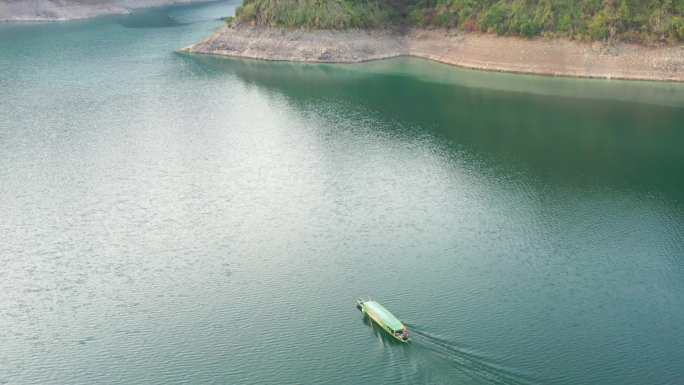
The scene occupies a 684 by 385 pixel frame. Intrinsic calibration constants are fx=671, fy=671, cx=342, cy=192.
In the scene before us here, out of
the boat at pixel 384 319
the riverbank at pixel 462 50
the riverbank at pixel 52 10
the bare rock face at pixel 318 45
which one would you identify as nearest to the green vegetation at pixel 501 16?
the riverbank at pixel 462 50

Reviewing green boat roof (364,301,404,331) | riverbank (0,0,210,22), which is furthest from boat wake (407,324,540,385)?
riverbank (0,0,210,22)

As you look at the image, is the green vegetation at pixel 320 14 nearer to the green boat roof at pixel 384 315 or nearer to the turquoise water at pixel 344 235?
the turquoise water at pixel 344 235

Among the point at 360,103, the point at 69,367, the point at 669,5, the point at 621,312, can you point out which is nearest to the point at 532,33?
the point at 669,5

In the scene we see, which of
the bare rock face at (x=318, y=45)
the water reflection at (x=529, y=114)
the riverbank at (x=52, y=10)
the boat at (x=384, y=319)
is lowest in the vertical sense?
the boat at (x=384, y=319)

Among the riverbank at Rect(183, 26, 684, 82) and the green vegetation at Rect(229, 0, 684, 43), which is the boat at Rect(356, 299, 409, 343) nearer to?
the riverbank at Rect(183, 26, 684, 82)

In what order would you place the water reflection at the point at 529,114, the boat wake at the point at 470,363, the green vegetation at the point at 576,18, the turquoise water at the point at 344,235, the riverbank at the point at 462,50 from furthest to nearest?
the riverbank at the point at 462,50 → the green vegetation at the point at 576,18 → the water reflection at the point at 529,114 → the turquoise water at the point at 344,235 → the boat wake at the point at 470,363

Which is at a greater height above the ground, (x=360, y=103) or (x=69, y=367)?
(x=360, y=103)

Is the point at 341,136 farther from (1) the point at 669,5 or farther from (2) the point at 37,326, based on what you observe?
(1) the point at 669,5
